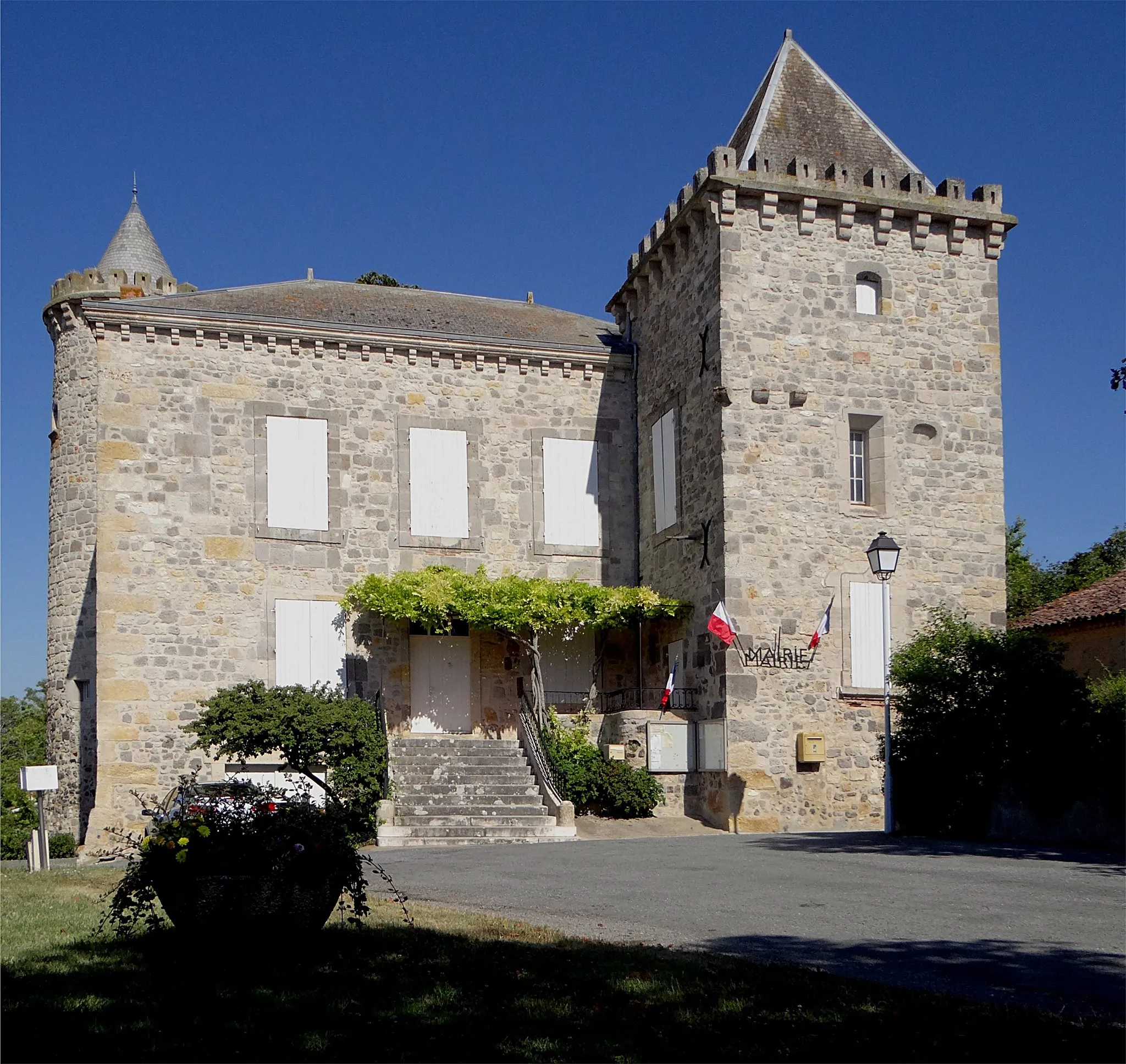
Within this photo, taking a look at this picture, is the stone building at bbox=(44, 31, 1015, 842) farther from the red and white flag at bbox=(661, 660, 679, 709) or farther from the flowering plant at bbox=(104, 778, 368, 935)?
the flowering plant at bbox=(104, 778, 368, 935)

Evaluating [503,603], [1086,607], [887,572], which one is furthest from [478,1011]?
[1086,607]

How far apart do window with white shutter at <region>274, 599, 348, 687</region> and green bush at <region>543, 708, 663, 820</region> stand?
12.6 feet

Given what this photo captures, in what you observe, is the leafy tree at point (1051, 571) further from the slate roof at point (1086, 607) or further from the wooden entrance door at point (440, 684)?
the wooden entrance door at point (440, 684)

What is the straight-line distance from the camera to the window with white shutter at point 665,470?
65.6ft

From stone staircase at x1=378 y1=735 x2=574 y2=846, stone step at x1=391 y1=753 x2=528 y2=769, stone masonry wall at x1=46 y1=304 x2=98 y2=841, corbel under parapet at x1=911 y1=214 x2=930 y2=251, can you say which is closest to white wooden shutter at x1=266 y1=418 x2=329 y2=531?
stone masonry wall at x1=46 y1=304 x2=98 y2=841

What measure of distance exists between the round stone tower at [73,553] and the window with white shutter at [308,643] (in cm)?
304

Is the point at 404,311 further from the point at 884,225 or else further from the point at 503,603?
the point at 884,225

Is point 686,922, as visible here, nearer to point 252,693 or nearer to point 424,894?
point 424,894

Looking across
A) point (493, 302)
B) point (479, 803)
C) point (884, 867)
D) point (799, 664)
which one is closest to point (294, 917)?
Answer: point (884, 867)

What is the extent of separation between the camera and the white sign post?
14.1 metres

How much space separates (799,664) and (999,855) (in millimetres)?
6497

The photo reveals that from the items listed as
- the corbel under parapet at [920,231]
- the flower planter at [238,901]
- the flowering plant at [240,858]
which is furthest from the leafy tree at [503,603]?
the flower planter at [238,901]

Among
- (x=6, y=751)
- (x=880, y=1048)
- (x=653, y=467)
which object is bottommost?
(x=6, y=751)

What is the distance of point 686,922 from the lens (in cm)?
830
